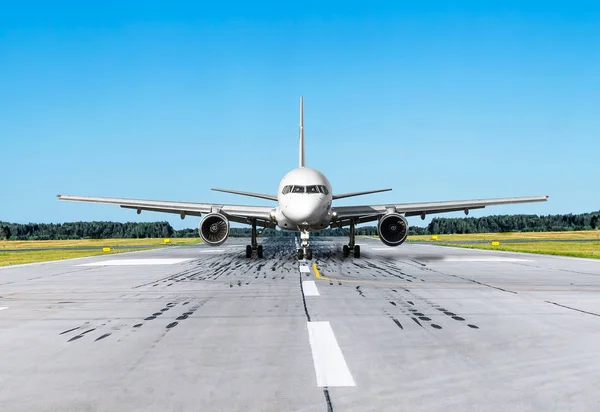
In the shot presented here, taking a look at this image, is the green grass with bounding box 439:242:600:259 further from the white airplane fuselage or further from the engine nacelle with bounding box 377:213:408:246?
the white airplane fuselage

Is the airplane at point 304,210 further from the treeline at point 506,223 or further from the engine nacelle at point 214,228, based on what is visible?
the treeline at point 506,223

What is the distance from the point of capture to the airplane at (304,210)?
987 inches

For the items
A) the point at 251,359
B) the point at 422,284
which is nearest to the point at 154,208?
the point at 422,284

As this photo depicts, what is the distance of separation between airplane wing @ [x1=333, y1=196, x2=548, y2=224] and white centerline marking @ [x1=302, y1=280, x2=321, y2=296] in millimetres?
11751

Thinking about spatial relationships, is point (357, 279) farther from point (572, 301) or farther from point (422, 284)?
point (572, 301)

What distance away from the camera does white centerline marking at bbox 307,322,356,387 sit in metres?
5.74

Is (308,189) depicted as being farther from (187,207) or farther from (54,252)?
(54,252)

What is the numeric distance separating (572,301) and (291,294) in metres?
6.42

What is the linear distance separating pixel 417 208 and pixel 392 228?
10.7 feet

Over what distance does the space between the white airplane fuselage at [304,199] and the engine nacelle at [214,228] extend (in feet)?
9.23

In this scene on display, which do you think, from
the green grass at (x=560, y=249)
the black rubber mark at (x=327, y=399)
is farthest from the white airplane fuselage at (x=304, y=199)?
the black rubber mark at (x=327, y=399)

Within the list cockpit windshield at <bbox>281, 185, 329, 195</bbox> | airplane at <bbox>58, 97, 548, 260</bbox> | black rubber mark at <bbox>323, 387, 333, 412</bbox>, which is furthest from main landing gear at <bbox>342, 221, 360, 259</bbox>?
Result: black rubber mark at <bbox>323, 387, 333, 412</bbox>

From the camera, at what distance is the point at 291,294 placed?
13.8 meters

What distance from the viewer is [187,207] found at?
29844mm
